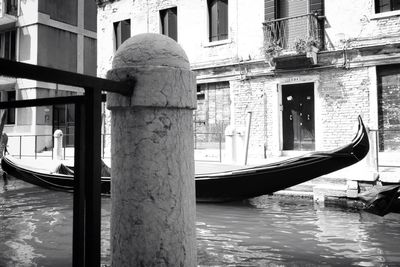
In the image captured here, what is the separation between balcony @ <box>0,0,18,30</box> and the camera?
16625 millimetres

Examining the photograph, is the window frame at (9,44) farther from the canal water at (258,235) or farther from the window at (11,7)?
the canal water at (258,235)

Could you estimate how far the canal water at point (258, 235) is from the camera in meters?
3.79

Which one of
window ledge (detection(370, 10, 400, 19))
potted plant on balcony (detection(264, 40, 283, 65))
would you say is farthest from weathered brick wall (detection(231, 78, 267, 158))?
window ledge (detection(370, 10, 400, 19))

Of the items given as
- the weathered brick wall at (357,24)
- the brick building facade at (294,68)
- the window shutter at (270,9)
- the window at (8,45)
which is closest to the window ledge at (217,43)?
the brick building facade at (294,68)

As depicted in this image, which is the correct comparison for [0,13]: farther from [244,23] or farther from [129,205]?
[129,205]

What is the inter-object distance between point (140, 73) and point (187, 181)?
16.1 inches

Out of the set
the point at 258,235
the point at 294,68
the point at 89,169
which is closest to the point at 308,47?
the point at 294,68

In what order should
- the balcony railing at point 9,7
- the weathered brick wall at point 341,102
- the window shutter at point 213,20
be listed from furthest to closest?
the balcony railing at point 9,7 → the window shutter at point 213,20 → the weathered brick wall at point 341,102

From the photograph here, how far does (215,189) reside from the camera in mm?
6812

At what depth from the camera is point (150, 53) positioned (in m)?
1.30

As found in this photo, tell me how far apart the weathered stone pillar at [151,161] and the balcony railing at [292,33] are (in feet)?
29.9

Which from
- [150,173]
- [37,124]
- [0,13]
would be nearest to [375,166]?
[150,173]

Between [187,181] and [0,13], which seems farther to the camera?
[0,13]

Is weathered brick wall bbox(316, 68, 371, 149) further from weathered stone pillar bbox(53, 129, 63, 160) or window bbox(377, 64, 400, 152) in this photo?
weathered stone pillar bbox(53, 129, 63, 160)
